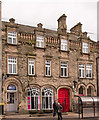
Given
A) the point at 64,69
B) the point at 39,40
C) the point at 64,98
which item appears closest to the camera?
the point at 39,40

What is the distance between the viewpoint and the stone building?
72.3 ft

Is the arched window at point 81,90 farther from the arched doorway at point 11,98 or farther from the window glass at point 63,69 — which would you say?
the arched doorway at point 11,98

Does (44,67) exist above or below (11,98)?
above

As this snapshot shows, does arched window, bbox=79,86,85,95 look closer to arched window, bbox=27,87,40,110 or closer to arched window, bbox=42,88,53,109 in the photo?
arched window, bbox=42,88,53,109

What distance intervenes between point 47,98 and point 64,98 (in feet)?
7.93

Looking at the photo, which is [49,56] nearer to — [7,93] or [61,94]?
[61,94]

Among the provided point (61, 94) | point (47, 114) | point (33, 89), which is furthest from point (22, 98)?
point (61, 94)

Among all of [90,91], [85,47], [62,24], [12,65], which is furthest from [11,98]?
[85,47]

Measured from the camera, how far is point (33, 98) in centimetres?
2292

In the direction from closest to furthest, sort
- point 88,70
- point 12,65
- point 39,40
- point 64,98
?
point 12,65
point 39,40
point 64,98
point 88,70

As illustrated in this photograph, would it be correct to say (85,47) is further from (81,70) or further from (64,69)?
(64,69)

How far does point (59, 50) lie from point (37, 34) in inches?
132

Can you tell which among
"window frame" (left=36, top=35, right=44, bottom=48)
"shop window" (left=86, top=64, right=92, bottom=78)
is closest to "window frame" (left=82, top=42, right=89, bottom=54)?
"shop window" (left=86, top=64, right=92, bottom=78)

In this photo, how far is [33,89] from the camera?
23.0 meters
